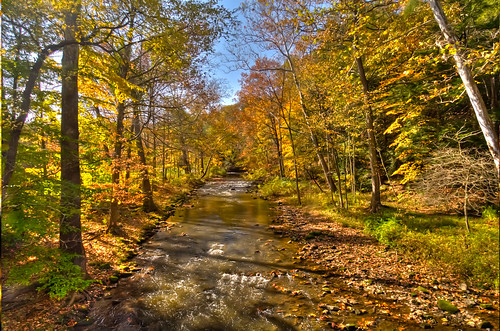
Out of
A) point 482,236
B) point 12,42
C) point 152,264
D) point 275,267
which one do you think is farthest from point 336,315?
point 12,42

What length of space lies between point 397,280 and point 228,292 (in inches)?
151

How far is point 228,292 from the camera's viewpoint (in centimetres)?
500

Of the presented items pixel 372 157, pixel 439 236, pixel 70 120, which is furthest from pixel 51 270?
pixel 372 157

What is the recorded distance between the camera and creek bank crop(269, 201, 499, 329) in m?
3.74

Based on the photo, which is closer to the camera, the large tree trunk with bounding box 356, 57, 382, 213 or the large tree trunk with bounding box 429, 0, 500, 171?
the large tree trunk with bounding box 429, 0, 500, 171

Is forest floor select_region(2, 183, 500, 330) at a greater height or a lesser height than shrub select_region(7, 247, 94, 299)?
lesser

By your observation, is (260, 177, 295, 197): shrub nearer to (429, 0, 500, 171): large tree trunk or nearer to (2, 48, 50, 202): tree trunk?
(429, 0, 500, 171): large tree trunk

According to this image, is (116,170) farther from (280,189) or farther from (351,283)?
(280,189)

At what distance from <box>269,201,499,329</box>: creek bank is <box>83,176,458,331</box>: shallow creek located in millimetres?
366

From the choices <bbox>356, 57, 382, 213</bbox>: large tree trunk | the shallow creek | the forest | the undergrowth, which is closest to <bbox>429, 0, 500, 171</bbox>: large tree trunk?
the forest

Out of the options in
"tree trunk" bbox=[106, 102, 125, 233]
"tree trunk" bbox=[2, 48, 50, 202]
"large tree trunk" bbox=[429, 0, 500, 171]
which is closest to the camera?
"tree trunk" bbox=[2, 48, 50, 202]

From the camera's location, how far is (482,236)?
17.4 ft

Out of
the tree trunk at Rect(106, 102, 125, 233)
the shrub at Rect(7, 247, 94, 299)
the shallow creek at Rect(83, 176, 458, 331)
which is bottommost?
the shallow creek at Rect(83, 176, 458, 331)

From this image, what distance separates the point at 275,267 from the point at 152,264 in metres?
3.53
